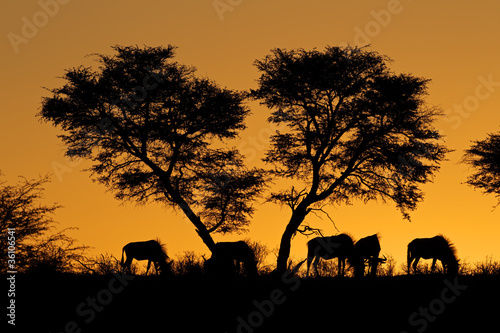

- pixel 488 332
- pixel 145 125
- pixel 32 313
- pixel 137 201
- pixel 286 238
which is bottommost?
pixel 488 332

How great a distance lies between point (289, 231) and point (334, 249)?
3889 mm


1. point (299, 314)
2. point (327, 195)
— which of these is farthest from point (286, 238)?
point (299, 314)

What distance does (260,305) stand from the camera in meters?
21.2

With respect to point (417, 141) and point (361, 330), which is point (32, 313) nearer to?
point (361, 330)

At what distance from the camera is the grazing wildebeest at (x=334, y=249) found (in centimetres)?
3200

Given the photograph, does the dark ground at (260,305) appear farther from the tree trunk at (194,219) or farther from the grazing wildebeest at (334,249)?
the tree trunk at (194,219)

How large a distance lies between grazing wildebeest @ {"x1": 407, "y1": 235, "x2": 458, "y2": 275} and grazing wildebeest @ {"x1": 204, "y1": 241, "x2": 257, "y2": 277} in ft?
23.3

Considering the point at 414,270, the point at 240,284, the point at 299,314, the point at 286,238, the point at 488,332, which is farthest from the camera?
the point at 286,238

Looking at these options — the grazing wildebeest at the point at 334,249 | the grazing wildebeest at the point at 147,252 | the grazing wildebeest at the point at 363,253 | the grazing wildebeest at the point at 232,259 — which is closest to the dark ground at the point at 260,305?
the grazing wildebeest at the point at 232,259

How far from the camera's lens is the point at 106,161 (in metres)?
37.2

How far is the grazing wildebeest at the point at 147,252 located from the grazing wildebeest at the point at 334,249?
6.64 metres

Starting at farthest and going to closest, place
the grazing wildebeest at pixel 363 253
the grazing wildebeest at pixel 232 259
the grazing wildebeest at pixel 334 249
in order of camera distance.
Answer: the grazing wildebeest at pixel 334 249 < the grazing wildebeest at pixel 363 253 < the grazing wildebeest at pixel 232 259

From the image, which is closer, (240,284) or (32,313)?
(32,313)

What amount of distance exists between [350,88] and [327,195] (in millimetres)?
5508
